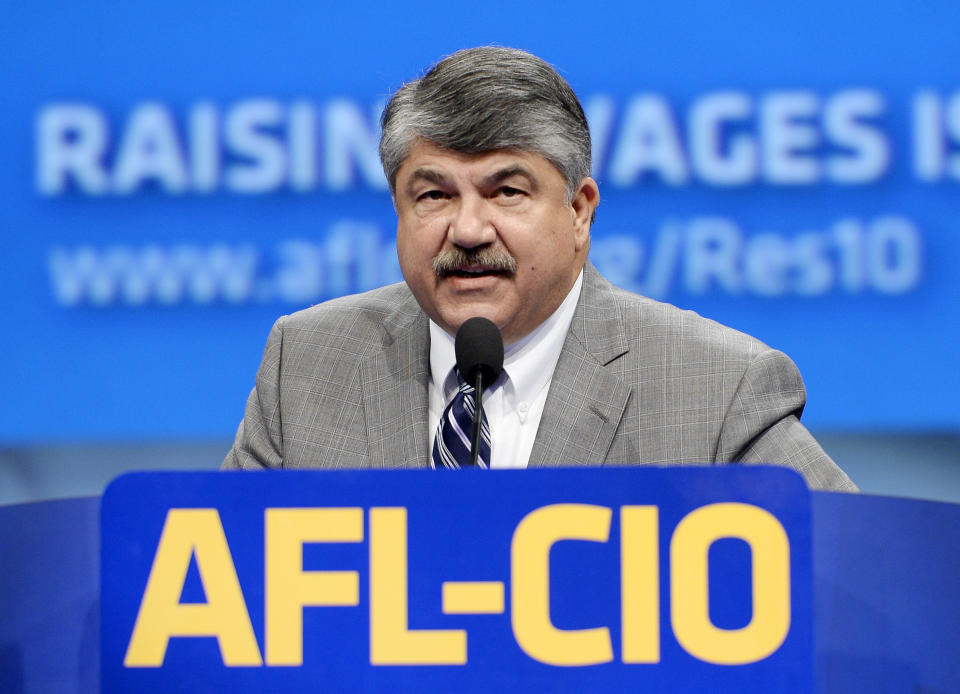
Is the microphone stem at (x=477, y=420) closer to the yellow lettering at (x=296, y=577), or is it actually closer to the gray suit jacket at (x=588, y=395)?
the yellow lettering at (x=296, y=577)

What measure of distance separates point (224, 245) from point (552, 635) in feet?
8.73

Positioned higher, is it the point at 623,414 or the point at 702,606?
the point at 623,414

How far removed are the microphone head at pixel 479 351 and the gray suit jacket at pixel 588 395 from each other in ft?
1.17

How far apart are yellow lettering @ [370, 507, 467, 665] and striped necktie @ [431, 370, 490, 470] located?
60 centimetres

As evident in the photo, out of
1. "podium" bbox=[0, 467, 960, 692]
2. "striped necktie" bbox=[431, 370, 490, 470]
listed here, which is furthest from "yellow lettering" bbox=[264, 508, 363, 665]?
"striped necktie" bbox=[431, 370, 490, 470]

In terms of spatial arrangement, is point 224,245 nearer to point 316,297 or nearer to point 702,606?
point 316,297

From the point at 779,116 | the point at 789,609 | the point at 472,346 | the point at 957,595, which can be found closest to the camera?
the point at 789,609

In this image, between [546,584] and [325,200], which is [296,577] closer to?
[546,584]

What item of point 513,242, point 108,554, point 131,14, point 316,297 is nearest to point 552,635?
point 108,554

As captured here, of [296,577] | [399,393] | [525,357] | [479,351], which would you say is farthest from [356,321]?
[296,577]

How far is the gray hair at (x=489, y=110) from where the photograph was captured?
4.94ft

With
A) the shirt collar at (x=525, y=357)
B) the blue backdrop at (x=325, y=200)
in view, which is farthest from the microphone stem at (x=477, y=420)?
the blue backdrop at (x=325, y=200)

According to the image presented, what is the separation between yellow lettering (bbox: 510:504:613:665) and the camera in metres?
0.93

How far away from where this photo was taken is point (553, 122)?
60.9 inches
